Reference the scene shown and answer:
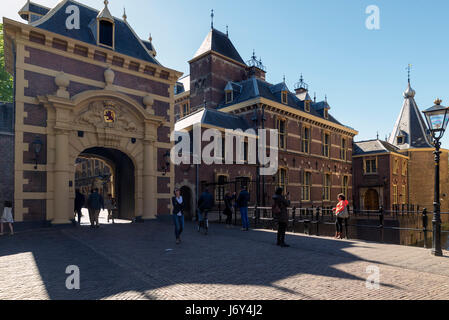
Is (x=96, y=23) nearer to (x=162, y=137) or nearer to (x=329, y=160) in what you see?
(x=162, y=137)

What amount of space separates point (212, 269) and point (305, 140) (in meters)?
22.7

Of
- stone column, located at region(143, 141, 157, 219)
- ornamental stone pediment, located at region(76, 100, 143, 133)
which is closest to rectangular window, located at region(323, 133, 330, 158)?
stone column, located at region(143, 141, 157, 219)

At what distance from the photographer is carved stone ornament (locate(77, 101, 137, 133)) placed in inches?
515

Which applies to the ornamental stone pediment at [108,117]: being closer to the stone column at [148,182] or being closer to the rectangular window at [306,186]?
the stone column at [148,182]

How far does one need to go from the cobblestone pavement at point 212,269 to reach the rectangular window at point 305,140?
17.8 metres

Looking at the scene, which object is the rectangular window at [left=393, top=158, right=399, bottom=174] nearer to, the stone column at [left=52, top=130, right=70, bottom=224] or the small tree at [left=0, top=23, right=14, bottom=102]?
the stone column at [left=52, top=130, right=70, bottom=224]

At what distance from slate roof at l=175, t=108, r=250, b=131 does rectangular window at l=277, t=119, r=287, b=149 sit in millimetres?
2886

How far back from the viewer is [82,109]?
13.0 meters

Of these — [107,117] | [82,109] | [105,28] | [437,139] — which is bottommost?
[437,139]

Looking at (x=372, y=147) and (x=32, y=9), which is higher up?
(x=32, y=9)

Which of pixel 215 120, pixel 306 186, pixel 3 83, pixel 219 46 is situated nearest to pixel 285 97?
pixel 219 46

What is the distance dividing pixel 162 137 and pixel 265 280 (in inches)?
454

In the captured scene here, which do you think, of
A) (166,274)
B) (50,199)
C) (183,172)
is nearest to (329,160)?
(183,172)

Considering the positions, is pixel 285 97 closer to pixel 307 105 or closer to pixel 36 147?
pixel 307 105
